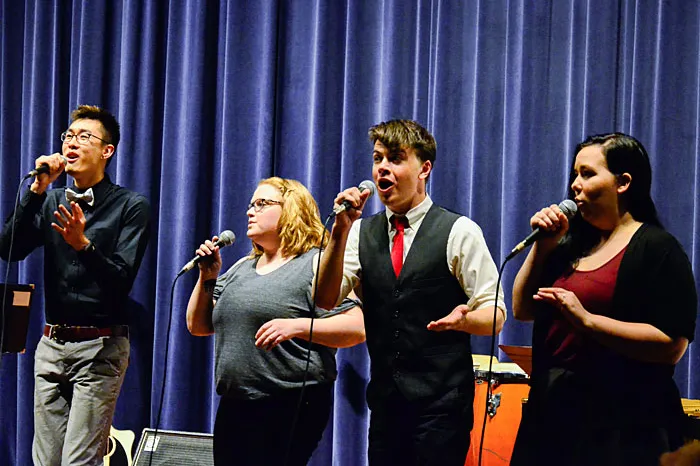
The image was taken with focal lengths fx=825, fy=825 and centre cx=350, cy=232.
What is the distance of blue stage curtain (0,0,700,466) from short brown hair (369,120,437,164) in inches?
53.9

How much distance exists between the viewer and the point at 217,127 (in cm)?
448

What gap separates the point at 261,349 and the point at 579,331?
1147 mm

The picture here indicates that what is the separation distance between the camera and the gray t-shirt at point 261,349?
2.80 metres

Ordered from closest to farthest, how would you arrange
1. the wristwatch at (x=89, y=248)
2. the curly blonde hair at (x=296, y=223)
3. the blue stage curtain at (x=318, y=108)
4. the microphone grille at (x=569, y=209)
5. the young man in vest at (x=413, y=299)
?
the microphone grille at (x=569, y=209) → the young man in vest at (x=413, y=299) → the curly blonde hair at (x=296, y=223) → the wristwatch at (x=89, y=248) → the blue stage curtain at (x=318, y=108)

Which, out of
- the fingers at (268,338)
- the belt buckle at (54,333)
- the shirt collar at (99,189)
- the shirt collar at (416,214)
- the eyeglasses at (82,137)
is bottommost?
the belt buckle at (54,333)

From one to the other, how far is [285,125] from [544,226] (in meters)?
2.46

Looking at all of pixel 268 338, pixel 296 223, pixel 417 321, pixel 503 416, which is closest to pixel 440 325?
pixel 417 321

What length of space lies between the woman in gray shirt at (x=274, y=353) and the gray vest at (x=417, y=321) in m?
0.27

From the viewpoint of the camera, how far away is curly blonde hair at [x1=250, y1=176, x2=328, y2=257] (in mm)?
3053

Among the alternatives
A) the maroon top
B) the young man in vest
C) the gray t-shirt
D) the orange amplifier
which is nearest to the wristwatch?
the gray t-shirt

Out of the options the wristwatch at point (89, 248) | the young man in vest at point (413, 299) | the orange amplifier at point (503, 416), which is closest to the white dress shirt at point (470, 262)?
the young man in vest at point (413, 299)

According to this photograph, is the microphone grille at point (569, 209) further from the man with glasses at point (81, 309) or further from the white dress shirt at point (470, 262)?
the man with glasses at point (81, 309)

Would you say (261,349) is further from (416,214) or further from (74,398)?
(74,398)

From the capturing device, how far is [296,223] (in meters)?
3.09
